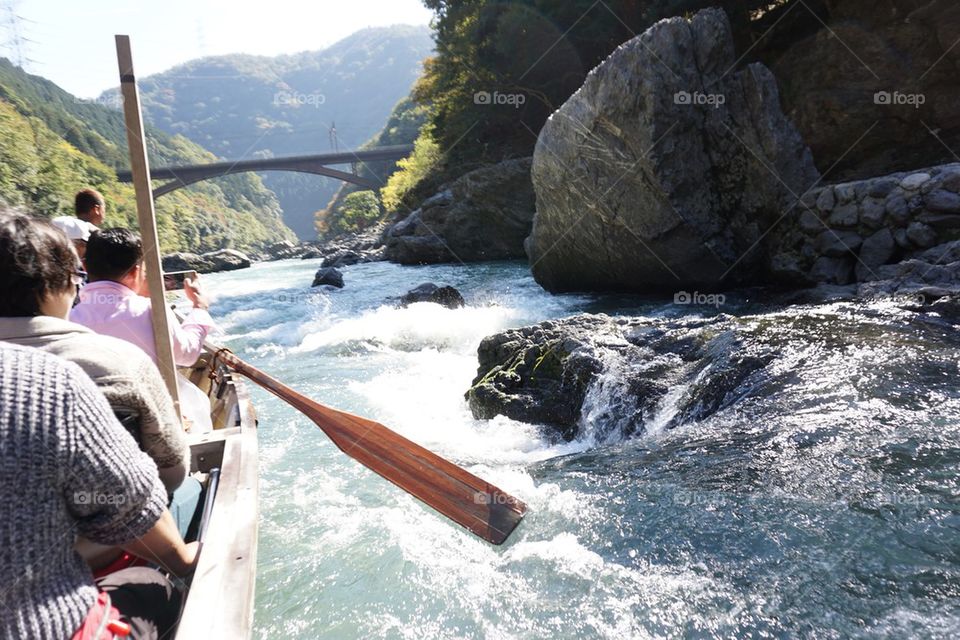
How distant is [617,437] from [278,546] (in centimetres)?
245

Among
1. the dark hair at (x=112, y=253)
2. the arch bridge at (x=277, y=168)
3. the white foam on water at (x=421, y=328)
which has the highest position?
the arch bridge at (x=277, y=168)

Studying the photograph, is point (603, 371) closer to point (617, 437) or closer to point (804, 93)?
point (617, 437)

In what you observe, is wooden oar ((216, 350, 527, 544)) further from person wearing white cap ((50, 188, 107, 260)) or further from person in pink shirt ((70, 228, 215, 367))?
person wearing white cap ((50, 188, 107, 260))

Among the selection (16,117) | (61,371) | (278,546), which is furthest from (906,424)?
(16,117)

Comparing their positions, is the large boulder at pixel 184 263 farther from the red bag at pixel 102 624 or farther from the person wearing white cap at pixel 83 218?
the red bag at pixel 102 624

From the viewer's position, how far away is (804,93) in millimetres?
9578

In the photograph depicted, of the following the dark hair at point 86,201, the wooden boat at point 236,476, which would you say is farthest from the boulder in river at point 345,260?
the wooden boat at point 236,476

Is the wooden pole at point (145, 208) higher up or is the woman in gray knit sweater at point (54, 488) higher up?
the wooden pole at point (145, 208)

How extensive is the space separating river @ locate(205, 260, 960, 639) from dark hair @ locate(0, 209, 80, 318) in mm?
1998

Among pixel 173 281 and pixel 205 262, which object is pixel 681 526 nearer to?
pixel 173 281

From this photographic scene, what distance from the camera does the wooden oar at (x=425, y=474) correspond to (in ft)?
9.23

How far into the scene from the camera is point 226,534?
2025 millimetres

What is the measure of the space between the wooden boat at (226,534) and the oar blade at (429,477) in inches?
20.3

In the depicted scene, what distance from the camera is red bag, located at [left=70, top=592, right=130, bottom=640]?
1265mm
